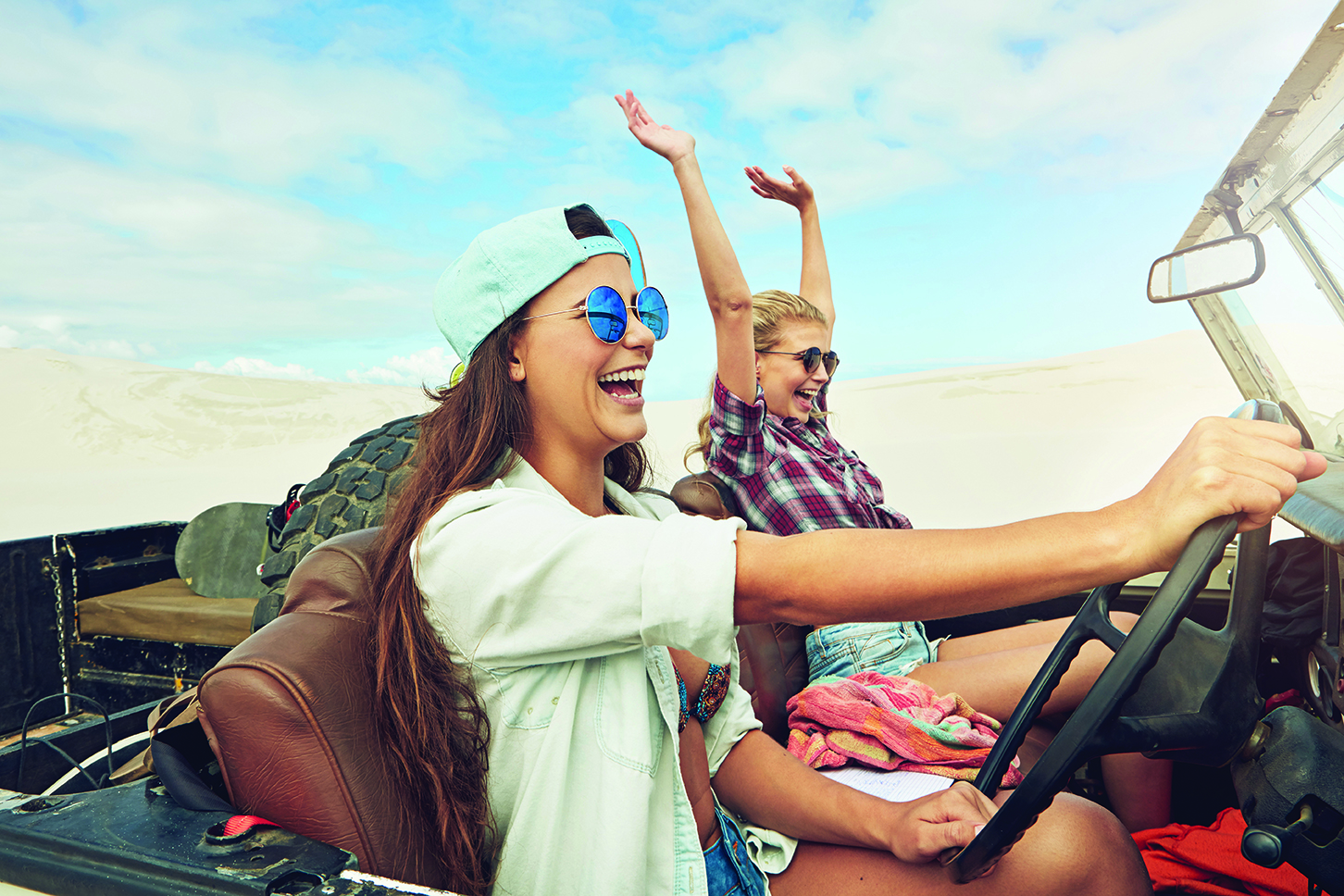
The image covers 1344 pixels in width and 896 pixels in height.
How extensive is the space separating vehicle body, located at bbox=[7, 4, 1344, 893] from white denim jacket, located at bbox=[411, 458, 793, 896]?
0.26 m

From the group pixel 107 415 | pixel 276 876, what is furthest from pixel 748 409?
pixel 107 415

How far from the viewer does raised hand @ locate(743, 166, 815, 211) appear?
361 centimetres

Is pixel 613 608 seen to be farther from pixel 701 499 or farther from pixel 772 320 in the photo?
pixel 772 320

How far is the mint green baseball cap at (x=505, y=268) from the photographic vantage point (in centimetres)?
141

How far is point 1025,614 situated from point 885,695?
1464mm

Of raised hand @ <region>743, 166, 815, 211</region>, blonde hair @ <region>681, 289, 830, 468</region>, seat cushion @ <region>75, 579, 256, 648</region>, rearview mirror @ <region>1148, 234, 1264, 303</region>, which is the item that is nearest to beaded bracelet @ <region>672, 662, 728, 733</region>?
rearview mirror @ <region>1148, 234, 1264, 303</region>

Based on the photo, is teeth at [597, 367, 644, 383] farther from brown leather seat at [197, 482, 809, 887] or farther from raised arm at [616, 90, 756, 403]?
raised arm at [616, 90, 756, 403]

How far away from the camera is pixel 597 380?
1.47 meters

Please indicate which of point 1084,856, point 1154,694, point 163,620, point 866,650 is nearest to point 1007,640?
point 866,650

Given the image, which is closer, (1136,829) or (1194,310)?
(1136,829)

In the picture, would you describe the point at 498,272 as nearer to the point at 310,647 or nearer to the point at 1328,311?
the point at 310,647

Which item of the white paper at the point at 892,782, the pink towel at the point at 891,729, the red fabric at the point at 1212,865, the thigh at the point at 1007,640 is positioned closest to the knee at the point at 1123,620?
the thigh at the point at 1007,640

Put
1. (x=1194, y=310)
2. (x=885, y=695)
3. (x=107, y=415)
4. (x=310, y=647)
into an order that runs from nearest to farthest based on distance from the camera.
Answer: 1. (x=310, y=647)
2. (x=885, y=695)
3. (x=1194, y=310)
4. (x=107, y=415)

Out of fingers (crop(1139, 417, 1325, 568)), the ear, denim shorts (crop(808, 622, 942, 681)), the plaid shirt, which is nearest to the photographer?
fingers (crop(1139, 417, 1325, 568))
